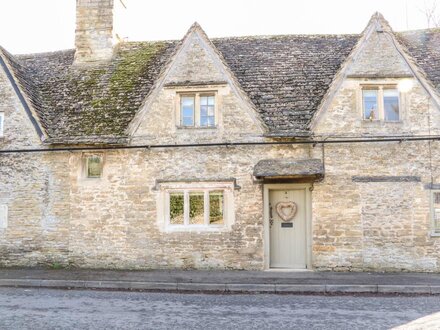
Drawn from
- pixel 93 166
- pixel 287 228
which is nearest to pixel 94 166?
pixel 93 166

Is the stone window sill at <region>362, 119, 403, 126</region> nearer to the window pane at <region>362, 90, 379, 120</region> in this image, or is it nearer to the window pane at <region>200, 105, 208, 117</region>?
the window pane at <region>362, 90, 379, 120</region>

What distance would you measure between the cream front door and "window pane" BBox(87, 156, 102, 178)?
5616 mm

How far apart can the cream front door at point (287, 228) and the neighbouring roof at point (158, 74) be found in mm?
2066

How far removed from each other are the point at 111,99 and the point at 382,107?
29.5ft

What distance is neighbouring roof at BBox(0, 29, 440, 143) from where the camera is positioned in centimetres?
1459

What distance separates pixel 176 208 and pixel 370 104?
6949 mm

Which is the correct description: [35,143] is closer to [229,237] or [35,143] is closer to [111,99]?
[111,99]

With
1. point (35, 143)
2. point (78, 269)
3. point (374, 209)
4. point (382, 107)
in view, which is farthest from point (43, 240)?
point (382, 107)

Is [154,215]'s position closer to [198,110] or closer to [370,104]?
→ [198,110]

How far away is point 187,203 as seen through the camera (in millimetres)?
14359

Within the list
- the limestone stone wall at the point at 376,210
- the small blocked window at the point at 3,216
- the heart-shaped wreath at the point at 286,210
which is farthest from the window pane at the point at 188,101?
the small blocked window at the point at 3,216

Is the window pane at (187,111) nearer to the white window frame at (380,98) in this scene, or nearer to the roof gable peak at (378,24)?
the white window frame at (380,98)

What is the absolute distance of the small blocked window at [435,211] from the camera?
13523 millimetres

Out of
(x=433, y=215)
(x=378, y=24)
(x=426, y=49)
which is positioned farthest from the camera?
(x=426, y=49)
